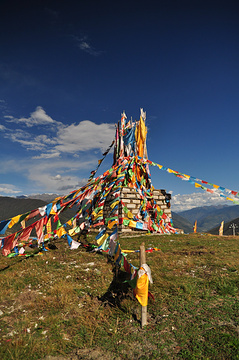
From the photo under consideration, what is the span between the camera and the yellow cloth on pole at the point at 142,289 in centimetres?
523

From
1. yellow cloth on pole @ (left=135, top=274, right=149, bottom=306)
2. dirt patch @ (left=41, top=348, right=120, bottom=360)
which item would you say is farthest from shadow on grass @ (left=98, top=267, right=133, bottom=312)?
dirt patch @ (left=41, top=348, right=120, bottom=360)

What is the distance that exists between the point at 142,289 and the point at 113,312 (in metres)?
1.49

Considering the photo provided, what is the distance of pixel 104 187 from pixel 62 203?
5.98 meters

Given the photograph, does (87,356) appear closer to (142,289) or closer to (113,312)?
(113,312)

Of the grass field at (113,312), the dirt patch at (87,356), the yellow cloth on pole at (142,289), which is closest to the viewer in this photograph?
the dirt patch at (87,356)

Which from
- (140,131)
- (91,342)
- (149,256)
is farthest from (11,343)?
(140,131)

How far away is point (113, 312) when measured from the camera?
6.06 metres

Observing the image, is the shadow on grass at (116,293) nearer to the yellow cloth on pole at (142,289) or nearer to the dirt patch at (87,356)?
the yellow cloth on pole at (142,289)

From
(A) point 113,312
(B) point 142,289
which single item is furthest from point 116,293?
(B) point 142,289

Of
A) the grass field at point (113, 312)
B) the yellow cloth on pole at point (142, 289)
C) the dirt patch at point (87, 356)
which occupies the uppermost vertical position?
the yellow cloth on pole at point (142, 289)

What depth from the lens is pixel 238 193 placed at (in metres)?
13.7

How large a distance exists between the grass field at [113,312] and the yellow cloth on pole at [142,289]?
0.72m

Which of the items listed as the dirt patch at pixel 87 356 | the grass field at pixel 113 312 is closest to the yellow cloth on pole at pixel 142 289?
the grass field at pixel 113 312

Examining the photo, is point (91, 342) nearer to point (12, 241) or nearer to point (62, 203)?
point (12, 241)
